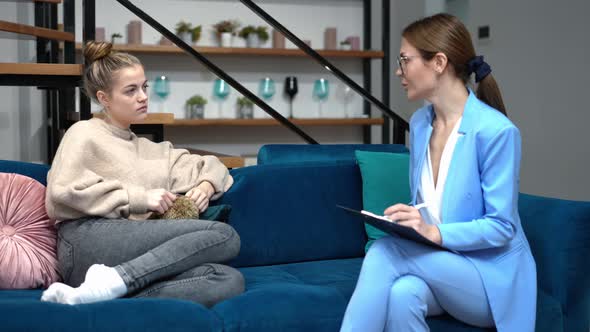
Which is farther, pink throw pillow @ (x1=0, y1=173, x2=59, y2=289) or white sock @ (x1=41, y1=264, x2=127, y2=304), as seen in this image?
pink throw pillow @ (x1=0, y1=173, x2=59, y2=289)

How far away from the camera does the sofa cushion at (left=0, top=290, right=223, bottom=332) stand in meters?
1.84

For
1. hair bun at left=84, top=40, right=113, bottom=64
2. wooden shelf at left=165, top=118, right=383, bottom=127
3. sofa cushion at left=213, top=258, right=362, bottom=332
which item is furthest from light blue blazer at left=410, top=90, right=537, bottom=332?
wooden shelf at left=165, top=118, right=383, bottom=127

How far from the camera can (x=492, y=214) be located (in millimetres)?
1947

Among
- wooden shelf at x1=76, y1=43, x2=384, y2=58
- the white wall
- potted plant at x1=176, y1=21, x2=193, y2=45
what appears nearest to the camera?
the white wall

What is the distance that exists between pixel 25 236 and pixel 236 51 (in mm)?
3263

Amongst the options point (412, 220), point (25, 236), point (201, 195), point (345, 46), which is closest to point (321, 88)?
point (345, 46)

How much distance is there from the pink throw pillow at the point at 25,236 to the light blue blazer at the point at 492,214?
1.18 metres

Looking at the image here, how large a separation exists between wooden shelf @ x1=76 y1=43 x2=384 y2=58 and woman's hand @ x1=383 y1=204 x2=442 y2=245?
344cm

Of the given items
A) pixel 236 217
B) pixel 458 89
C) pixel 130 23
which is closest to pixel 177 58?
pixel 130 23

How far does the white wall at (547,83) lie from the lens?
4262mm

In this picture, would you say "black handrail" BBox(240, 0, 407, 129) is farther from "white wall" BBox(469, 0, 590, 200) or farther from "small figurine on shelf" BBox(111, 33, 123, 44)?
"small figurine on shelf" BBox(111, 33, 123, 44)

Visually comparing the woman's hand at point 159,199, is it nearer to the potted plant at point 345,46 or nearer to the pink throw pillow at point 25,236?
the pink throw pillow at point 25,236

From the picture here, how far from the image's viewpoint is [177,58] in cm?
545

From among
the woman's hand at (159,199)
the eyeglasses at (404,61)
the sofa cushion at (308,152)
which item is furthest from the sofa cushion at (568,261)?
the woman's hand at (159,199)
